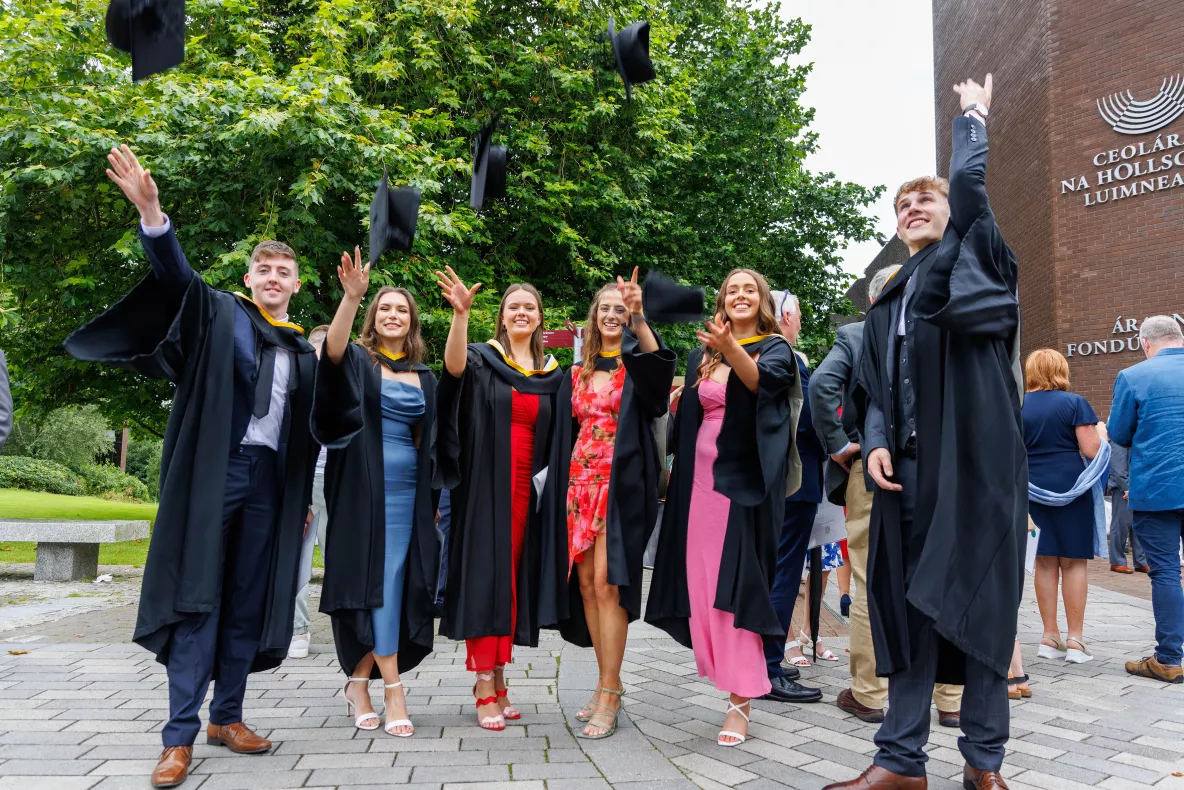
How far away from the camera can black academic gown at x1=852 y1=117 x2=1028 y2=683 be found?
306 centimetres

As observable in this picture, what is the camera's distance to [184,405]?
12.3 ft

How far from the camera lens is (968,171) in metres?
3.11

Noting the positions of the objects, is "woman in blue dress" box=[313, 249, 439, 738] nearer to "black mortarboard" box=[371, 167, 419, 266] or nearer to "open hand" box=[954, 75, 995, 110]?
"black mortarboard" box=[371, 167, 419, 266]

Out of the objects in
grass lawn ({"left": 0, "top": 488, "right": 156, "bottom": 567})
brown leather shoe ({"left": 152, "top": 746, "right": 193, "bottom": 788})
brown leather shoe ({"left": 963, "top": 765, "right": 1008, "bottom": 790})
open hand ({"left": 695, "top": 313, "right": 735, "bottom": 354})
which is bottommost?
grass lawn ({"left": 0, "top": 488, "right": 156, "bottom": 567})

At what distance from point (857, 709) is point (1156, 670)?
237 centimetres

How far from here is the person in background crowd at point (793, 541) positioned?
487 cm

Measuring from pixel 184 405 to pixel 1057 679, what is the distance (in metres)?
5.34

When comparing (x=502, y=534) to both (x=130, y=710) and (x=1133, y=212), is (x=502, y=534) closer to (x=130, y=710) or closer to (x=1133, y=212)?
(x=130, y=710)

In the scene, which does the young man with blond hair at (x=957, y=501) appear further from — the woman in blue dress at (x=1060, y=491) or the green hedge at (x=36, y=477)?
the green hedge at (x=36, y=477)

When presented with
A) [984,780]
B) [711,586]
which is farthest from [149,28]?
[984,780]

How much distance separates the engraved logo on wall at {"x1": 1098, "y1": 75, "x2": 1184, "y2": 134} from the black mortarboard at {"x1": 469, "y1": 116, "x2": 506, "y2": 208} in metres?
14.8

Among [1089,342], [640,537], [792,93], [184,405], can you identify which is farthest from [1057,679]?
[792,93]

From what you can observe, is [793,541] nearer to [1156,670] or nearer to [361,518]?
[1156,670]

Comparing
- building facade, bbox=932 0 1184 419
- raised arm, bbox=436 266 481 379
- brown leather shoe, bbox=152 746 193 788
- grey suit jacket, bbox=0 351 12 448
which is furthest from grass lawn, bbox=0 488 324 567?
building facade, bbox=932 0 1184 419
